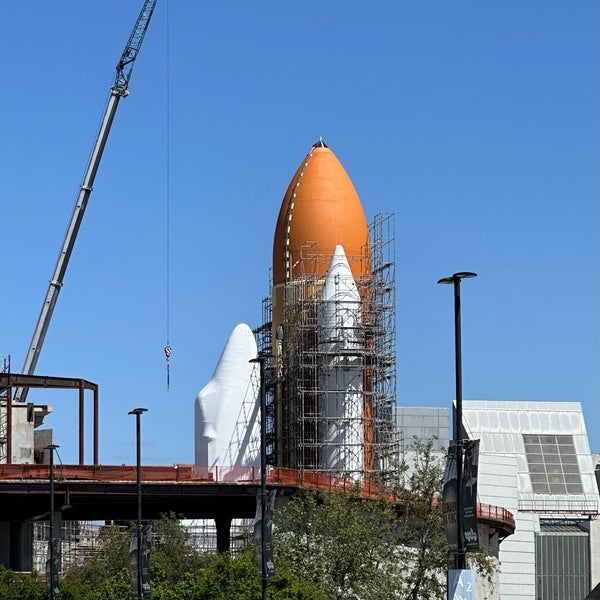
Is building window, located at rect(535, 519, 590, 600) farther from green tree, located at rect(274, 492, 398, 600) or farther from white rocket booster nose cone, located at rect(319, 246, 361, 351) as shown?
green tree, located at rect(274, 492, 398, 600)

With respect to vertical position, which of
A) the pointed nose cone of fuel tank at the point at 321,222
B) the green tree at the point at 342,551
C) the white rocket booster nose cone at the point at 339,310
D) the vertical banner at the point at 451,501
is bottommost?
the green tree at the point at 342,551

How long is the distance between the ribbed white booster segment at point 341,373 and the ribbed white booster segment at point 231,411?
17.6 feet

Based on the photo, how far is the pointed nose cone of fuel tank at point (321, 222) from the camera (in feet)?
400

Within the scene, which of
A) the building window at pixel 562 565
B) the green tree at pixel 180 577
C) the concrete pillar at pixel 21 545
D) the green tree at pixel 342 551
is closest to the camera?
the green tree at pixel 180 577

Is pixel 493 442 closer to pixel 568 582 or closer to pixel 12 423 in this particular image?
pixel 568 582

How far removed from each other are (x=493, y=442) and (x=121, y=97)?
43.2m

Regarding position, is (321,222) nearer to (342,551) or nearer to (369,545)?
(369,545)

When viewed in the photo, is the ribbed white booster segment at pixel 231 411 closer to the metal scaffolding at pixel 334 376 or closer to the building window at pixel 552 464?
the metal scaffolding at pixel 334 376

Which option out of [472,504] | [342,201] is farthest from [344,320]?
[472,504]

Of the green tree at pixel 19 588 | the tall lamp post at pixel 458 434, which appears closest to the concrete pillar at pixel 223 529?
the green tree at pixel 19 588

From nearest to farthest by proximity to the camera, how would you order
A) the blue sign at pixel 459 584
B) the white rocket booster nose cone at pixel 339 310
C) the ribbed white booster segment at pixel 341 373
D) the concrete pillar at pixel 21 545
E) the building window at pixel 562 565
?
1. the blue sign at pixel 459 584
2. the concrete pillar at pixel 21 545
3. the ribbed white booster segment at pixel 341 373
4. the white rocket booster nose cone at pixel 339 310
5. the building window at pixel 562 565

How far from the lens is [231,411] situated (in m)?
118

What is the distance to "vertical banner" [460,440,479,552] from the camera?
38.4m

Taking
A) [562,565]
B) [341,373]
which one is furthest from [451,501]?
[562,565]
